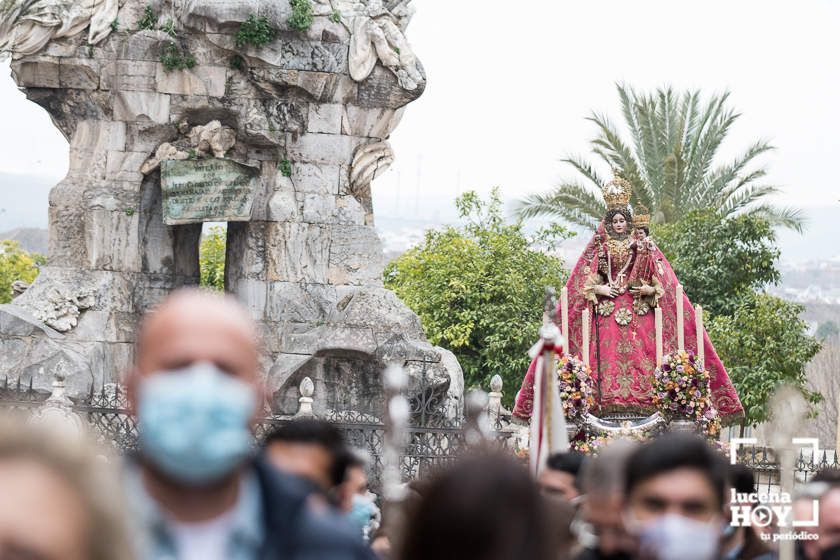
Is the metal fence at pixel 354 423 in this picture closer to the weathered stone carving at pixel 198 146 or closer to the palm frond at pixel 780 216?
the weathered stone carving at pixel 198 146

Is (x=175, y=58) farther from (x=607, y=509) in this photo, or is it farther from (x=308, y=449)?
(x=607, y=509)

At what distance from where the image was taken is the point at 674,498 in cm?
428

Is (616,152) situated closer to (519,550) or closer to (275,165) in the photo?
(275,165)

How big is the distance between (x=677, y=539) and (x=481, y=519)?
1046 mm

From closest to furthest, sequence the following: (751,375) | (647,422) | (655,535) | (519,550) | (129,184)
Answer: (519,550) < (655,535) < (647,422) < (129,184) < (751,375)

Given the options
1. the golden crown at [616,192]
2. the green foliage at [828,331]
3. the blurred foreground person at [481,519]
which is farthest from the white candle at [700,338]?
the green foliage at [828,331]

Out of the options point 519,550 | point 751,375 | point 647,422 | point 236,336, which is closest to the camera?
point 519,550

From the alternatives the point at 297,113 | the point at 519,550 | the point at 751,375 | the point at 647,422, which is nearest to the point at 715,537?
the point at 519,550

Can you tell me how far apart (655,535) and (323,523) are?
104 cm

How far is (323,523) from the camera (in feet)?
11.3

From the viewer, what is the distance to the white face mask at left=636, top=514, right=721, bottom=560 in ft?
13.5

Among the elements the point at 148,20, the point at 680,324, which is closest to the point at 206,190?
the point at 148,20

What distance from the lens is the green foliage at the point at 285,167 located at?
867 inches

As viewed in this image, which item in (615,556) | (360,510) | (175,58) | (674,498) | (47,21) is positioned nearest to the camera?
(674,498)
